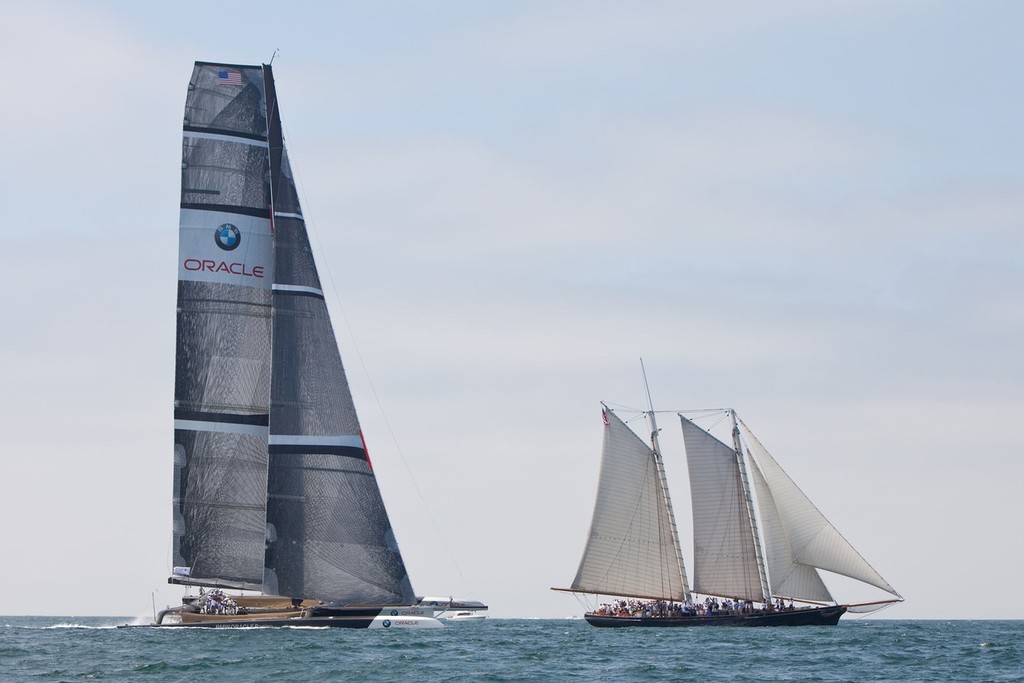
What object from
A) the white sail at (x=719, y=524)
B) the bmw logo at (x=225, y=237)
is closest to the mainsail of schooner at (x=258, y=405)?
the bmw logo at (x=225, y=237)

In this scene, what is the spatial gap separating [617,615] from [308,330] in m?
37.6

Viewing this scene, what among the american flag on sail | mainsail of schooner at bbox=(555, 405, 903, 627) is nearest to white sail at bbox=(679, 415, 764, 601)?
mainsail of schooner at bbox=(555, 405, 903, 627)

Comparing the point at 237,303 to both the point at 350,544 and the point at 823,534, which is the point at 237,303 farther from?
the point at 823,534

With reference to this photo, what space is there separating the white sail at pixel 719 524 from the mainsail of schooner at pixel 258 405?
2836 cm

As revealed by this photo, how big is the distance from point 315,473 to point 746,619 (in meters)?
37.4

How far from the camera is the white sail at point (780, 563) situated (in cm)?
9500

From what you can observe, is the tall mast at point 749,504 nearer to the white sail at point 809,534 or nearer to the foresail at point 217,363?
the white sail at point 809,534

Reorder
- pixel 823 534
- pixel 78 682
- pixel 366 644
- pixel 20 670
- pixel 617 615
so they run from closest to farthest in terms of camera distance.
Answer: pixel 78 682 < pixel 20 670 < pixel 366 644 < pixel 823 534 < pixel 617 615

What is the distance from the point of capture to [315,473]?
72438 mm

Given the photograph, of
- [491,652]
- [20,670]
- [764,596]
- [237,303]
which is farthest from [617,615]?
[20,670]

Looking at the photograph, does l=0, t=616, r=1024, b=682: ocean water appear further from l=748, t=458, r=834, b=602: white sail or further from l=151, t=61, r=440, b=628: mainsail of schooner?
l=748, t=458, r=834, b=602: white sail

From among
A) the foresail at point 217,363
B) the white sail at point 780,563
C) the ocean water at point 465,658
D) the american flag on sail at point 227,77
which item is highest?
the american flag on sail at point 227,77

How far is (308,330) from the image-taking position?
73938 mm

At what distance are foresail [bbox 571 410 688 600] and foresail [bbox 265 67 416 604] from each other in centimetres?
2563
